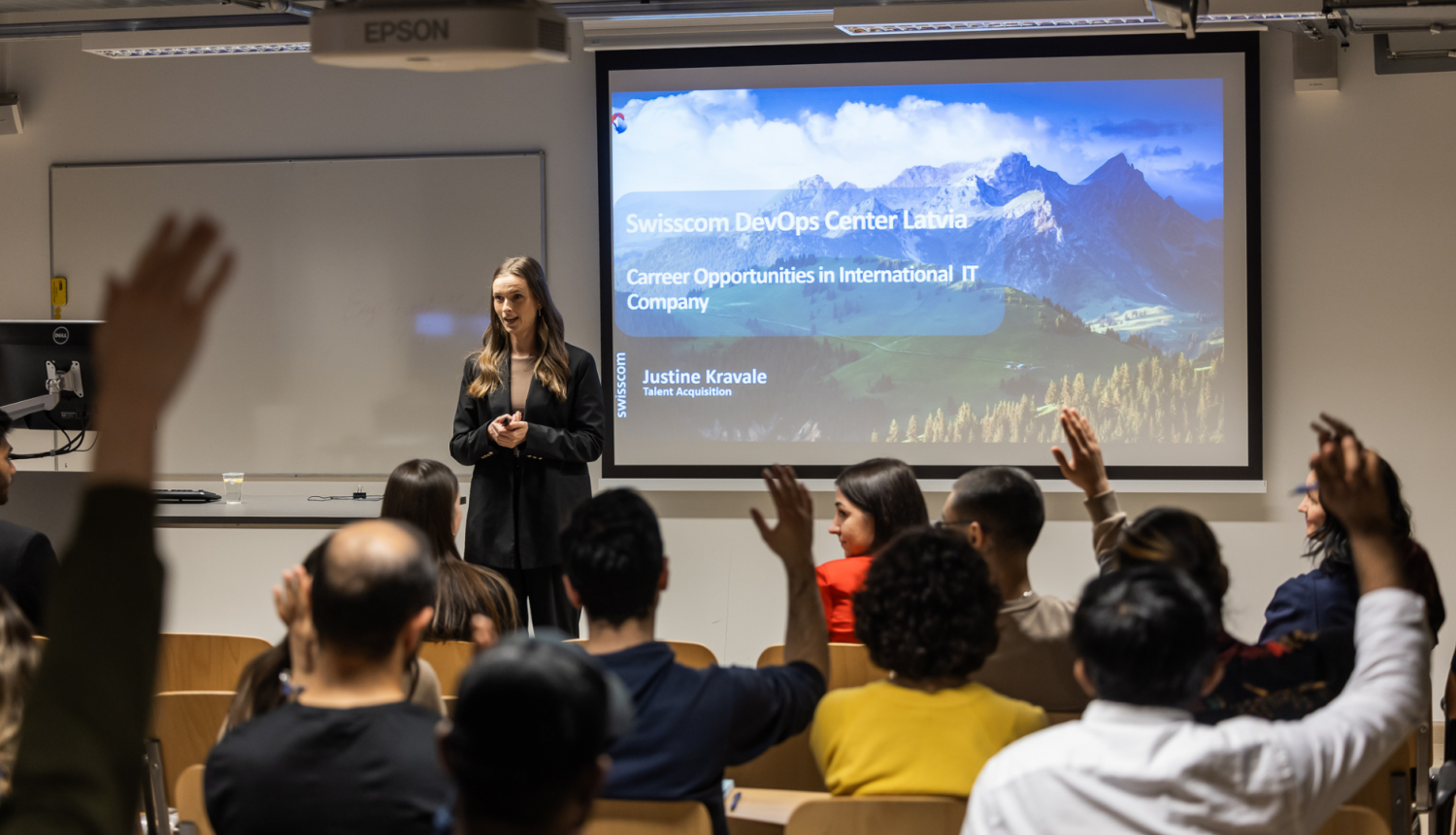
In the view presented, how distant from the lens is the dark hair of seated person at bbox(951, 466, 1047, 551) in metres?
2.60

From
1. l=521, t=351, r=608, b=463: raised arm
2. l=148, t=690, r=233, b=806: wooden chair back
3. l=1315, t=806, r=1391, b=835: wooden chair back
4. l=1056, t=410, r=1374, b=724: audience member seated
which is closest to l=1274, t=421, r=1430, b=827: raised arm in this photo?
l=1315, t=806, r=1391, b=835: wooden chair back

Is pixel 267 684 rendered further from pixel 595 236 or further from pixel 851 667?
pixel 595 236

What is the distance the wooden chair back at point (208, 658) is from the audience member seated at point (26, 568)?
0.35 m

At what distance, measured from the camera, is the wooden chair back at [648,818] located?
1684mm

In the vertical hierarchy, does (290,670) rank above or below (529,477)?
below

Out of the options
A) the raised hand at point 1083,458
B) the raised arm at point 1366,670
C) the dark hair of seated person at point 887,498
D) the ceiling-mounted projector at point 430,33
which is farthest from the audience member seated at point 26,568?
the raised arm at point 1366,670

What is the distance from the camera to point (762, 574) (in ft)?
17.2

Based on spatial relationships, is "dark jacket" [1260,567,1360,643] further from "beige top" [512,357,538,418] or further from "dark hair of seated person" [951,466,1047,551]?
"beige top" [512,357,538,418]

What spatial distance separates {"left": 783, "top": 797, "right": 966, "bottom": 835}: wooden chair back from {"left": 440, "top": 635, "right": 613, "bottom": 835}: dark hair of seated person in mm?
871

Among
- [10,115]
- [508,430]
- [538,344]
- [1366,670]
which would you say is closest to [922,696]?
[1366,670]

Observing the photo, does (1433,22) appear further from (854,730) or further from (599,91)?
(854,730)

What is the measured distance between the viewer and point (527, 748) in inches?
36.5

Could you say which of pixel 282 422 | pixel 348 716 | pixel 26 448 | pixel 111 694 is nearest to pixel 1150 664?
pixel 348 716

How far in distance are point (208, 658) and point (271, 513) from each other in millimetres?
2126
